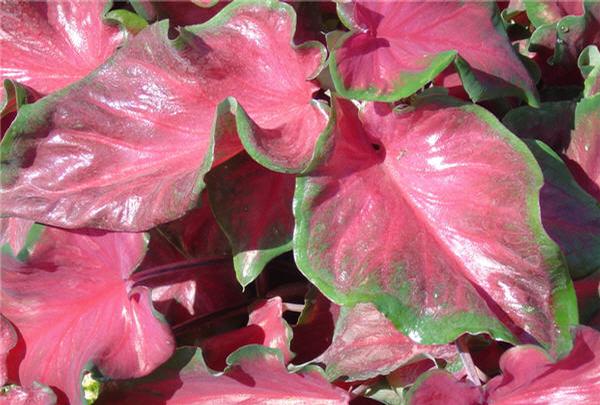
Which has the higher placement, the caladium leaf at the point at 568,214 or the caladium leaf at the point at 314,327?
the caladium leaf at the point at 568,214

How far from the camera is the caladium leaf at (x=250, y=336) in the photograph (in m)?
1.25

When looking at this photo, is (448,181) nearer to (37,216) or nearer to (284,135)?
(284,135)

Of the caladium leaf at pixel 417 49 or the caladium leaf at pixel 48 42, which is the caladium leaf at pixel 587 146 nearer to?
the caladium leaf at pixel 417 49

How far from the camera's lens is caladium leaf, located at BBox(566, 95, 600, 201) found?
3.80 ft

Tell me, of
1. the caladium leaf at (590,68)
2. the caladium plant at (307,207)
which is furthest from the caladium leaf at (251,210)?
the caladium leaf at (590,68)

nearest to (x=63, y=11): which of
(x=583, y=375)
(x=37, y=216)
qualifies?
(x=37, y=216)

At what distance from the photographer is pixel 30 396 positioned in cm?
119

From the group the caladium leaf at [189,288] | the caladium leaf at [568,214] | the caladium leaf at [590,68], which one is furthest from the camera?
the caladium leaf at [189,288]

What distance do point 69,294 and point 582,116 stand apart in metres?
0.81

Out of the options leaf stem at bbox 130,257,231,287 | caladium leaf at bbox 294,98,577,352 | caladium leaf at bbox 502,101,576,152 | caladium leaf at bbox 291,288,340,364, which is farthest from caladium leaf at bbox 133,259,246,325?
caladium leaf at bbox 502,101,576,152

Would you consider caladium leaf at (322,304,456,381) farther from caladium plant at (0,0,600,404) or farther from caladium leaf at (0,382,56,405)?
caladium leaf at (0,382,56,405)

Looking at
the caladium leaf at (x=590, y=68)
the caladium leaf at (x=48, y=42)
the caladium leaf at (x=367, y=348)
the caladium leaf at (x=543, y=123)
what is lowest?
the caladium leaf at (x=367, y=348)

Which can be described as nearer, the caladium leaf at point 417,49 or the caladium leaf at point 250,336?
the caladium leaf at point 417,49

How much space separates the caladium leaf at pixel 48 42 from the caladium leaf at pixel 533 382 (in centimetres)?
79
